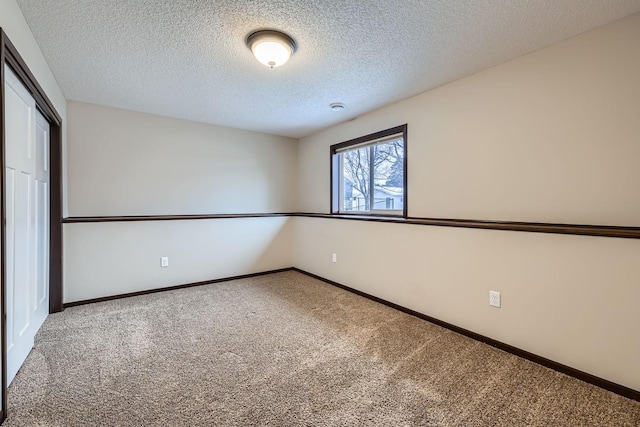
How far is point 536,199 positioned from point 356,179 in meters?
2.16

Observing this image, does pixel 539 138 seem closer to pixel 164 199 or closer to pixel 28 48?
pixel 28 48

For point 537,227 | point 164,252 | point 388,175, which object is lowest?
point 164,252

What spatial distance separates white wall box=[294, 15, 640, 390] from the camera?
5.59ft

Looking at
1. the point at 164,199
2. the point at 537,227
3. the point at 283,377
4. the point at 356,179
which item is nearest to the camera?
the point at 283,377

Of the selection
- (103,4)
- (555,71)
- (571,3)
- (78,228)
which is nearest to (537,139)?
(555,71)

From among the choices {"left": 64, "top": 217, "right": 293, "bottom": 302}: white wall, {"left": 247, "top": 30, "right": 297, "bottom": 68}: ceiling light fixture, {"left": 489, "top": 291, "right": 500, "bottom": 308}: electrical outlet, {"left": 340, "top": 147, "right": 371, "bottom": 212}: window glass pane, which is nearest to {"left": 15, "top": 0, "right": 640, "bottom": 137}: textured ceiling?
{"left": 247, "top": 30, "right": 297, "bottom": 68}: ceiling light fixture

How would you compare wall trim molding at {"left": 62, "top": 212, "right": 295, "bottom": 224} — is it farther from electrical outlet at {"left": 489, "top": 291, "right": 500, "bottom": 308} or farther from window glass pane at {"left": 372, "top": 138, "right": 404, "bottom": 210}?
electrical outlet at {"left": 489, "top": 291, "right": 500, "bottom": 308}

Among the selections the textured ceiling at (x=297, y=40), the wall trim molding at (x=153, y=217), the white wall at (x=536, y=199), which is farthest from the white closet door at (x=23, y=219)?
the white wall at (x=536, y=199)

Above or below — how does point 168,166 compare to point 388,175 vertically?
above

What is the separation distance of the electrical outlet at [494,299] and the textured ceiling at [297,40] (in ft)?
5.80

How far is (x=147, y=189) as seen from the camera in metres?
3.55

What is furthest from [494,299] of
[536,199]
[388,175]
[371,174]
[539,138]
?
[371,174]

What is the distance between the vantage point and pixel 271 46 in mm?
1925

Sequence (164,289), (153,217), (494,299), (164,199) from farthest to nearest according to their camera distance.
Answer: (164,199) → (164,289) → (153,217) → (494,299)
